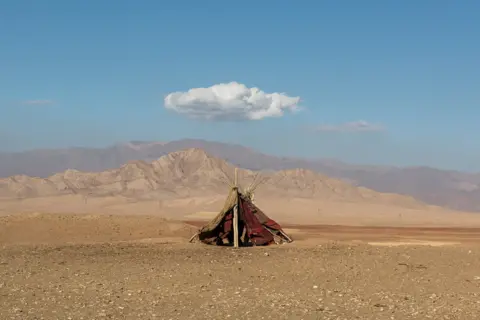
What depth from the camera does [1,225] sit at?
2572 centimetres

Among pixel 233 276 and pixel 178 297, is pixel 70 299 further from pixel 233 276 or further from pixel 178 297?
pixel 233 276

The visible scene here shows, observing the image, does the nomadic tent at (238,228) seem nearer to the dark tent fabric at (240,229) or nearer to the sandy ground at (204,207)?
the dark tent fabric at (240,229)

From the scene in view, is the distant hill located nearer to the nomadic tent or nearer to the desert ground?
the nomadic tent

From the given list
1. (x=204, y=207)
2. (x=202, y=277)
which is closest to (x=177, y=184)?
(x=204, y=207)

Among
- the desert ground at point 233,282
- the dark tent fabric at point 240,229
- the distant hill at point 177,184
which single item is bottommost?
the desert ground at point 233,282

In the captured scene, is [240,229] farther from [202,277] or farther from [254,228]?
[202,277]

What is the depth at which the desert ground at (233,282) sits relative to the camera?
425 inches

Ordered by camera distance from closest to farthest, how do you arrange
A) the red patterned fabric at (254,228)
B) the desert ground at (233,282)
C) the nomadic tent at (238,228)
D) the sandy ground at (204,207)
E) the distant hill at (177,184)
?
the desert ground at (233,282)
the nomadic tent at (238,228)
the red patterned fabric at (254,228)
the sandy ground at (204,207)
the distant hill at (177,184)

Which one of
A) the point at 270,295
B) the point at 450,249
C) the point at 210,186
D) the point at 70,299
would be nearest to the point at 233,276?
the point at 270,295

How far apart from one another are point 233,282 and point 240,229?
31.9 feet

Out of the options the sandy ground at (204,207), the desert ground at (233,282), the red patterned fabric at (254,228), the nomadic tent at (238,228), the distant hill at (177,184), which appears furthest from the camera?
the distant hill at (177,184)

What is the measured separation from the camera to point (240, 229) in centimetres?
2355

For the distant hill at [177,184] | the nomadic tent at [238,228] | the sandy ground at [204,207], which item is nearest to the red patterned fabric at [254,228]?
the nomadic tent at [238,228]

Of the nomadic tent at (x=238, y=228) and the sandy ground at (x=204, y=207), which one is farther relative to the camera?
the sandy ground at (x=204, y=207)
